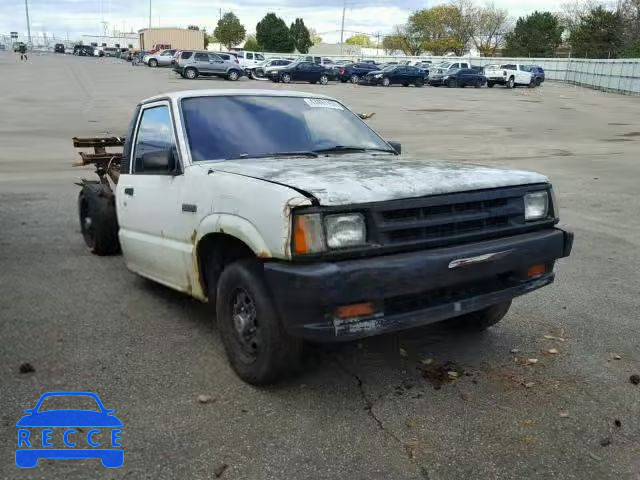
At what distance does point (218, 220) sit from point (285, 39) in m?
96.9

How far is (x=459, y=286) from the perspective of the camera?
356 centimetres

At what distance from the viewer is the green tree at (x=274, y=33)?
3757 inches

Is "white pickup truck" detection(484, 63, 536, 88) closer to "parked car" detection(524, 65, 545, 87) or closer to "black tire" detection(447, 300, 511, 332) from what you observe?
"parked car" detection(524, 65, 545, 87)

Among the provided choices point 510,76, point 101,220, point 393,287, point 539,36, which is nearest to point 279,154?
point 393,287

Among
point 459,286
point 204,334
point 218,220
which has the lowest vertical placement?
point 204,334

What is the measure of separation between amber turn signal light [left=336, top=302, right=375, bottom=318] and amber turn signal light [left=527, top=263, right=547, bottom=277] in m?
1.20

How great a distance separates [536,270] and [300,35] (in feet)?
330

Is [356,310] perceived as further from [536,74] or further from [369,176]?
[536,74]

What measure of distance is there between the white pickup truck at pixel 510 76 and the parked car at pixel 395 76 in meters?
5.98

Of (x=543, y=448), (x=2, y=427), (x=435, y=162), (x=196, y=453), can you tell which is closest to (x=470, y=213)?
(x=435, y=162)

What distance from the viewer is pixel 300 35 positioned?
9925 cm

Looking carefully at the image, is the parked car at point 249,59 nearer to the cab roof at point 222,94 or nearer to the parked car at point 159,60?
the parked car at point 159,60

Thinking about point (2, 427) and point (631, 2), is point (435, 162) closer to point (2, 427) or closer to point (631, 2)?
point (2, 427)

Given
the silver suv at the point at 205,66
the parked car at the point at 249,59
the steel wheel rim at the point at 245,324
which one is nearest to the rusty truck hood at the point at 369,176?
the steel wheel rim at the point at 245,324
